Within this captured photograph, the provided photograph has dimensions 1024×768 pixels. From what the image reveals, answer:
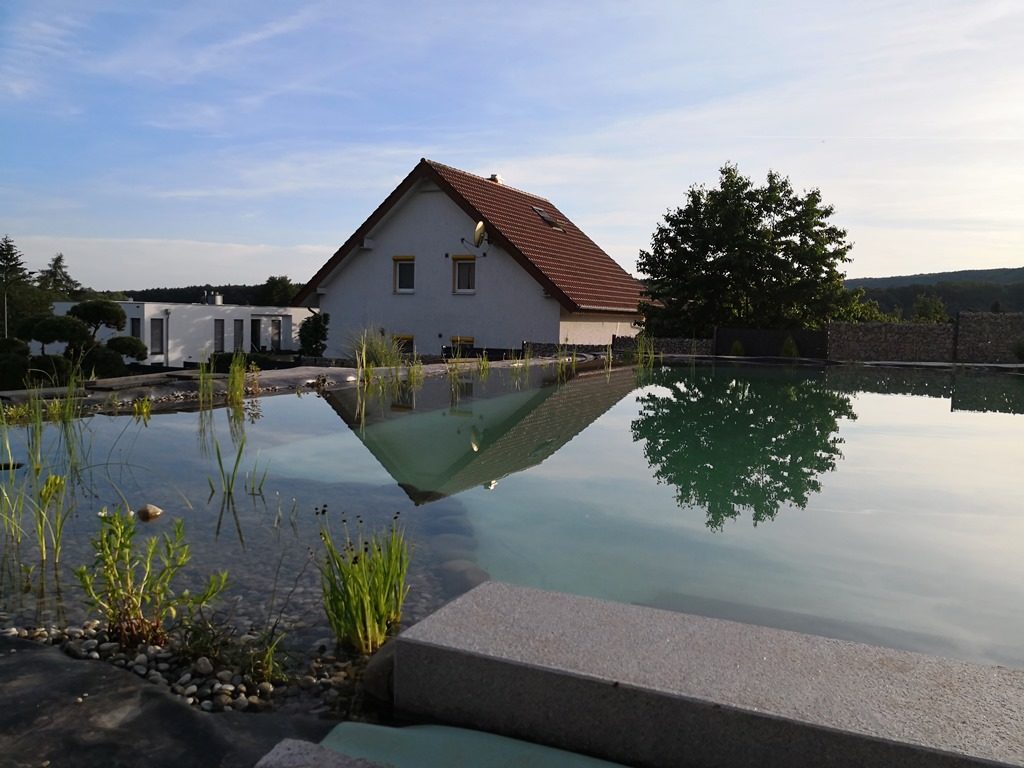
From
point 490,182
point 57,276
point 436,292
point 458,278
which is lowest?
point 436,292

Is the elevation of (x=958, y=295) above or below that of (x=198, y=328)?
above

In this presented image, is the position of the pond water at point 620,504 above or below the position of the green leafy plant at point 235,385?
below

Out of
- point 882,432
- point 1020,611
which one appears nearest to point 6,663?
point 1020,611

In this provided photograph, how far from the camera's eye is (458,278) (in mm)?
22406

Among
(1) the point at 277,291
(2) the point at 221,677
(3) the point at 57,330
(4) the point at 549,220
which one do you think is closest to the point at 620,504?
(2) the point at 221,677

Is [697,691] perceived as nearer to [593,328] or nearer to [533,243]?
[533,243]

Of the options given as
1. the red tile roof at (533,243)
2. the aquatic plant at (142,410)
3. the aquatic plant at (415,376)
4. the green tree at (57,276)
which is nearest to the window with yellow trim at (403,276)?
the red tile roof at (533,243)

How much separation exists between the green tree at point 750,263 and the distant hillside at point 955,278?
36529mm

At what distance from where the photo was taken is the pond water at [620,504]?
3.97 metres

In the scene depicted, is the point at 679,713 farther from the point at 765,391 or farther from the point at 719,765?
the point at 765,391

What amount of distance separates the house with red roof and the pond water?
→ 10.4m

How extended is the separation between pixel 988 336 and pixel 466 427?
20.0m

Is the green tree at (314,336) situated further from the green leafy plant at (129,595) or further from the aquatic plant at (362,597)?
the aquatic plant at (362,597)

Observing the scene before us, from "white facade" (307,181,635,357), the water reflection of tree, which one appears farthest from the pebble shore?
"white facade" (307,181,635,357)
